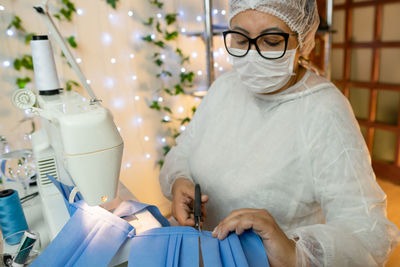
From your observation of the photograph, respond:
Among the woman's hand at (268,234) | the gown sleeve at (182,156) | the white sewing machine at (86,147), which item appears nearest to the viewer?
the white sewing machine at (86,147)

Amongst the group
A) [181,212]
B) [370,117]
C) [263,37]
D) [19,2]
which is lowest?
[370,117]

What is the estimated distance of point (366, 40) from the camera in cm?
307

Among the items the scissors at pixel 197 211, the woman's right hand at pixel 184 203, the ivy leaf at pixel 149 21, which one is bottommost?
the woman's right hand at pixel 184 203

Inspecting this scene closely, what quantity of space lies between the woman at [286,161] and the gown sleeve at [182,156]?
59 mm

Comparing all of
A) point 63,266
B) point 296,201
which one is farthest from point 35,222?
point 296,201

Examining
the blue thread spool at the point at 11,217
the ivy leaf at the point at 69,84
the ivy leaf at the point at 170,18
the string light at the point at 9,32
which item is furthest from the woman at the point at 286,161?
the string light at the point at 9,32

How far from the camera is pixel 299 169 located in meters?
1.03

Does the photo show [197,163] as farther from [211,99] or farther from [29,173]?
[29,173]

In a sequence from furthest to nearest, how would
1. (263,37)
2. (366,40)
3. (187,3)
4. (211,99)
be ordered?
1. (366,40)
2. (187,3)
3. (211,99)
4. (263,37)

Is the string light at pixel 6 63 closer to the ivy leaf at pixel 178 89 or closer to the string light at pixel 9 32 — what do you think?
the string light at pixel 9 32

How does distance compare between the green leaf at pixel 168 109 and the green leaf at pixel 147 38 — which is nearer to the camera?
the green leaf at pixel 147 38

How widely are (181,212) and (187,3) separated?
1795mm

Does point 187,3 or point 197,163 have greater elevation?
point 187,3

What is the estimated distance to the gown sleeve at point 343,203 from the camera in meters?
0.83
